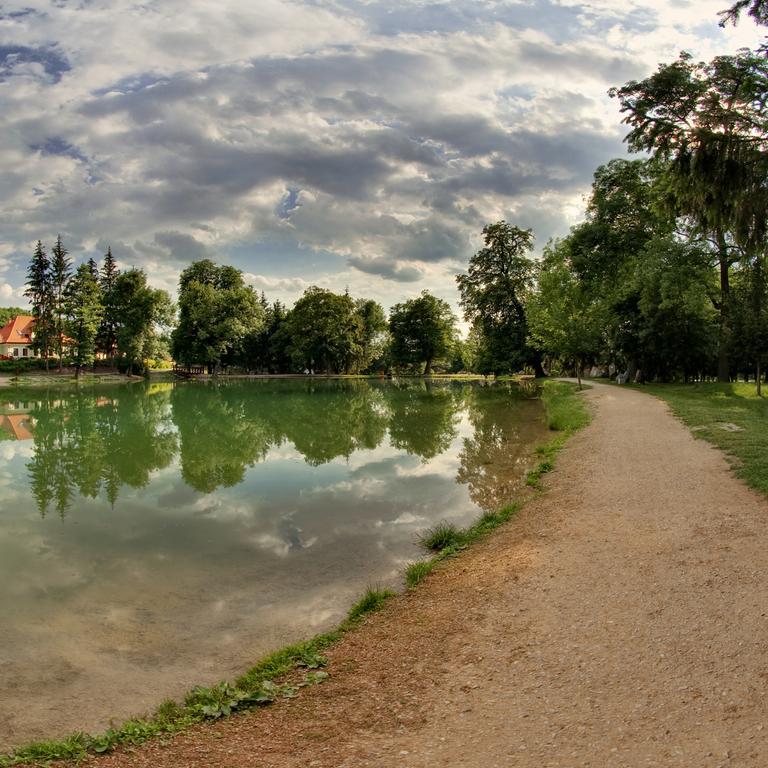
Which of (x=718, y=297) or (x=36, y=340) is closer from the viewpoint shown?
(x=718, y=297)

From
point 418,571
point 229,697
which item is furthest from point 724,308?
point 229,697

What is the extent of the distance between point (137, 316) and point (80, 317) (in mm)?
8346

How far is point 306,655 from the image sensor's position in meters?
5.30

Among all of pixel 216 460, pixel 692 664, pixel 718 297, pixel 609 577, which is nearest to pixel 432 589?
pixel 609 577

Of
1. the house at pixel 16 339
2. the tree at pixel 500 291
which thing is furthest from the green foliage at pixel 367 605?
the house at pixel 16 339

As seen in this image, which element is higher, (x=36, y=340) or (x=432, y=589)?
(x=36, y=340)

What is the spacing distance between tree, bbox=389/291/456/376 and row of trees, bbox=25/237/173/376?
3768 centimetres

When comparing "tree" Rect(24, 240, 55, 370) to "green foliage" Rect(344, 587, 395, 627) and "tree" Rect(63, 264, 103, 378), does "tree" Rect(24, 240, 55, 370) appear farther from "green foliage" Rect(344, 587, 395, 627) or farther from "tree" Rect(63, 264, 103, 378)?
"green foliage" Rect(344, 587, 395, 627)

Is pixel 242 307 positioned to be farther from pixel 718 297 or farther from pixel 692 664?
pixel 692 664

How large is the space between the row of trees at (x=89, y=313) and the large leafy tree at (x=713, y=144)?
67.6 meters

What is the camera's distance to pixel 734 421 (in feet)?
58.3

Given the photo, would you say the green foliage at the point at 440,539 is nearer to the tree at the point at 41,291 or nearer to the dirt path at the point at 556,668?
the dirt path at the point at 556,668

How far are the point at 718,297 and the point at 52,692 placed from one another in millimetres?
35022

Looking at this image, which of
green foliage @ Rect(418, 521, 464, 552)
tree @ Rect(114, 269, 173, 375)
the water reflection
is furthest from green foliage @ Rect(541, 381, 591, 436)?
tree @ Rect(114, 269, 173, 375)
